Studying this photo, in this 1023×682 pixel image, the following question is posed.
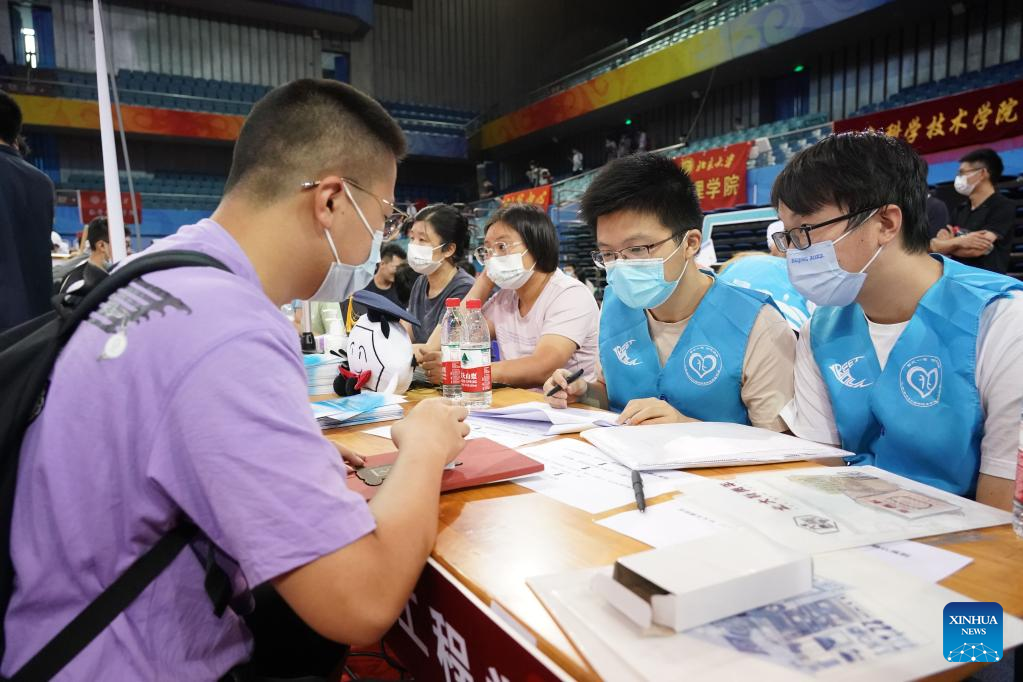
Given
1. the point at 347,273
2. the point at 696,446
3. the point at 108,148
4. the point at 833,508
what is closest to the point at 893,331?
the point at 696,446

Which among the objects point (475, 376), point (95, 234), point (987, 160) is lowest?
point (475, 376)

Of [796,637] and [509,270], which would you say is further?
[509,270]

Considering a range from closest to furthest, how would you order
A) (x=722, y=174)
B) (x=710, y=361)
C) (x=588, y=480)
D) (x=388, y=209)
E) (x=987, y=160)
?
(x=588, y=480) < (x=388, y=209) < (x=710, y=361) < (x=987, y=160) < (x=722, y=174)

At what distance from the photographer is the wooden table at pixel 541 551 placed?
2.16 feet

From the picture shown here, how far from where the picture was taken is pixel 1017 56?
7.55 m

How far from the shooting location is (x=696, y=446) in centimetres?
120

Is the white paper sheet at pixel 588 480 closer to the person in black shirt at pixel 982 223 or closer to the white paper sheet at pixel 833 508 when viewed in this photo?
the white paper sheet at pixel 833 508

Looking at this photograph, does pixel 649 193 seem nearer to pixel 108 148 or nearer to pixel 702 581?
pixel 702 581

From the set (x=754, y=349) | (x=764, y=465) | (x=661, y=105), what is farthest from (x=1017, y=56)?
(x=764, y=465)

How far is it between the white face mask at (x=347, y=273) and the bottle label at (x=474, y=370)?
0.45m

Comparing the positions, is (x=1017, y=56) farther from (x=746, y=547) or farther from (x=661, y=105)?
(x=746, y=547)

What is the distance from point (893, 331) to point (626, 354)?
27.7 inches

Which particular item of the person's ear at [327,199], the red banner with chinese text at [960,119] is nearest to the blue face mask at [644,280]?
the person's ear at [327,199]

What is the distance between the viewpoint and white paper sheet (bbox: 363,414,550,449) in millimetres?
1343
